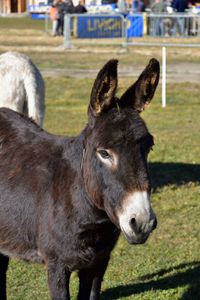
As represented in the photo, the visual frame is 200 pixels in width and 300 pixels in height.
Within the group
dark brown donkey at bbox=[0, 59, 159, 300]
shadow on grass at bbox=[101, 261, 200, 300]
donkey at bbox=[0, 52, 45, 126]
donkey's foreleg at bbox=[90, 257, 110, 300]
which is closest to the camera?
dark brown donkey at bbox=[0, 59, 159, 300]

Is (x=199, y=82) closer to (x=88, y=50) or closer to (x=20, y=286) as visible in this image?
(x=88, y=50)

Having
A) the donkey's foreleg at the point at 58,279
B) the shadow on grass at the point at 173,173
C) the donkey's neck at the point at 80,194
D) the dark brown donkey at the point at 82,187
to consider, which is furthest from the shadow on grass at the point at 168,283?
the shadow on grass at the point at 173,173

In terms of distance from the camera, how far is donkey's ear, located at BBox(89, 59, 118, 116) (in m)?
4.55

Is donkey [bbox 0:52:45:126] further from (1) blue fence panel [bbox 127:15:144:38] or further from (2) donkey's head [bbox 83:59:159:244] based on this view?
(1) blue fence panel [bbox 127:15:144:38]

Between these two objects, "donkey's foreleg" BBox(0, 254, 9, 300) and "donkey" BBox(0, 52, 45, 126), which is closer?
"donkey's foreleg" BBox(0, 254, 9, 300)

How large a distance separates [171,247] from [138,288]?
1.22 m

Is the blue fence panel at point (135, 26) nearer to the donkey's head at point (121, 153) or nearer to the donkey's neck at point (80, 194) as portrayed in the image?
the donkey's neck at point (80, 194)

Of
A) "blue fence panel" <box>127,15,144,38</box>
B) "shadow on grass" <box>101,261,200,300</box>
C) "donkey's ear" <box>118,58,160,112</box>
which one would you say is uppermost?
"donkey's ear" <box>118,58,160,112</box>

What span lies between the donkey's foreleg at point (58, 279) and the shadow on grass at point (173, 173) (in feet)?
19.0

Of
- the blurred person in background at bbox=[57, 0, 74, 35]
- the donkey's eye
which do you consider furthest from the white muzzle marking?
the blurred person in background at bbox=[57, 0, 74, 35]

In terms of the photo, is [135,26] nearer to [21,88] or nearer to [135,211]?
[21,88]

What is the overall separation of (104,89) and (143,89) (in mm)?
294

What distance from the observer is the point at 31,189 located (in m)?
5.39

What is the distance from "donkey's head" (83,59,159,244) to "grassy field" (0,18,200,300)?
4.59 feet
